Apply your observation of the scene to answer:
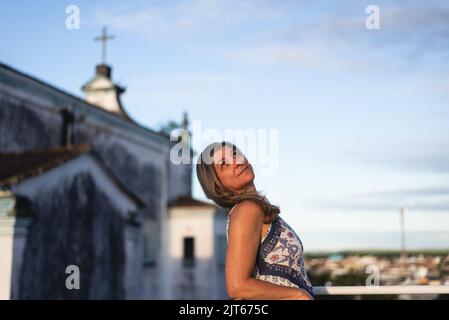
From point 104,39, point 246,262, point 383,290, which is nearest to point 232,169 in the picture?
point 246,262

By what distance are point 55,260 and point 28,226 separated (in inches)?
43.9

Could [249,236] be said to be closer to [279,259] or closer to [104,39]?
[279,259]

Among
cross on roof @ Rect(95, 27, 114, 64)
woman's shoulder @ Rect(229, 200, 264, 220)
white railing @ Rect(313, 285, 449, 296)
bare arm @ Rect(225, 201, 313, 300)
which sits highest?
cross on roof @ Rect(95, 27, 114, 64)

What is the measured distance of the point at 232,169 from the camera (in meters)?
2.28

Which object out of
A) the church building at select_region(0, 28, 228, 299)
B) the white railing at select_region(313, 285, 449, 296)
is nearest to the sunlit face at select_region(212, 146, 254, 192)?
the white railing at select_region(313, 285, 449, 296)

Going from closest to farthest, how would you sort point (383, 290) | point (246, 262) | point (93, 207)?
point (246, 262) < point (383, 290) < point (93, 207)

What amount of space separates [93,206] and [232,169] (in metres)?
11.9

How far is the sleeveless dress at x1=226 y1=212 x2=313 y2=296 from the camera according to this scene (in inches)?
85.3

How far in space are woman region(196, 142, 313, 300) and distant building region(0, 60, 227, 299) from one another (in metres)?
9.33

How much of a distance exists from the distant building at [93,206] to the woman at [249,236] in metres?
9.33

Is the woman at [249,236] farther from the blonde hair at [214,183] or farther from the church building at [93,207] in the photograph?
the church building at [93,207]

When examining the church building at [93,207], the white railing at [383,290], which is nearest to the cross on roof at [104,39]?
the church building at [93,207]

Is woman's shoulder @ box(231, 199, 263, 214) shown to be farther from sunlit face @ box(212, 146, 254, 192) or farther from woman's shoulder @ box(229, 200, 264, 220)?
sunlit face @ box(212, 146, 254, 192)

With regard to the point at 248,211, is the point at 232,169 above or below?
above
